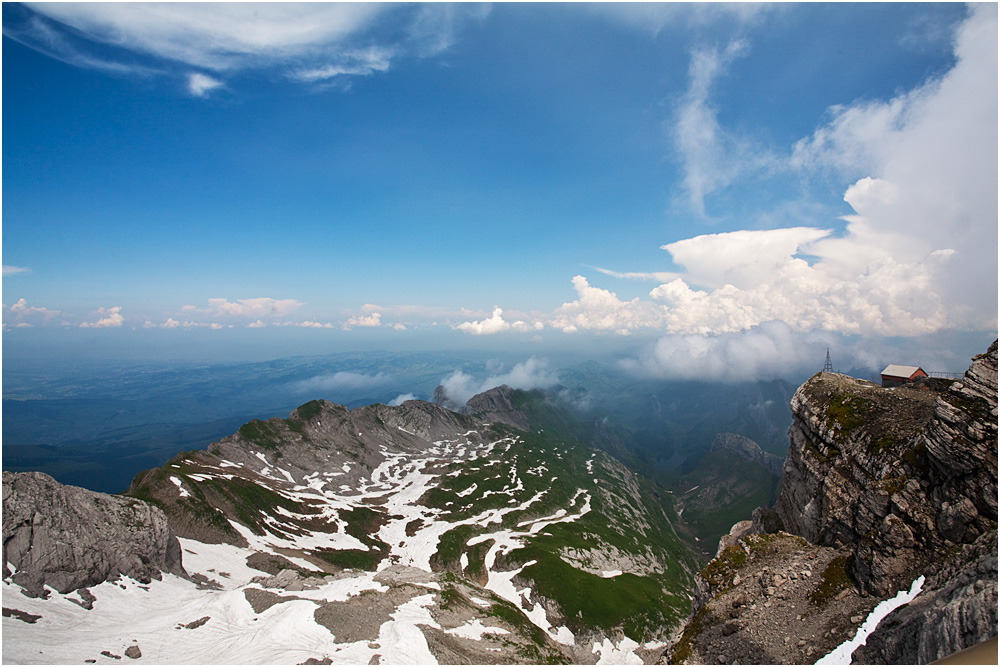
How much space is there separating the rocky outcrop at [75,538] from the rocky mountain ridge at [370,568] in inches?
95.9

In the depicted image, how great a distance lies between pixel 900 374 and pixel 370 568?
124861 mm

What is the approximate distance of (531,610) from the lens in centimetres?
9081

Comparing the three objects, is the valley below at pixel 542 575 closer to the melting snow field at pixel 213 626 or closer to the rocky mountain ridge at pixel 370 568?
the melting snow field at pixel 213 626

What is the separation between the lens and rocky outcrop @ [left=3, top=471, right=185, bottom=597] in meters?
48.4

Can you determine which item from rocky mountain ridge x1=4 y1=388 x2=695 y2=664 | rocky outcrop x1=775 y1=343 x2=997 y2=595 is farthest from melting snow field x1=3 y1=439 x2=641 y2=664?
rocky outcrop x1=775 y1=343 x2=997 y2=595

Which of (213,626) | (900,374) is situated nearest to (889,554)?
(213,626)

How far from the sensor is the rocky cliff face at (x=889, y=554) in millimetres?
21141

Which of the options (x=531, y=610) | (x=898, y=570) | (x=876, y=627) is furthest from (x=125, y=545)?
(x=898, y=570)

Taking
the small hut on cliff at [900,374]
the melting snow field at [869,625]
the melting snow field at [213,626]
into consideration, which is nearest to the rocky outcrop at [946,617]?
the melting snow field at [869,625]

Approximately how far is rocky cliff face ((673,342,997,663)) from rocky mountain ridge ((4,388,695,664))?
121 feet

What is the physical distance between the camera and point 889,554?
95.9 feet

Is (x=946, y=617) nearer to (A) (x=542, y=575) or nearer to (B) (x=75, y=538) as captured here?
(B) (x=75, y=538)

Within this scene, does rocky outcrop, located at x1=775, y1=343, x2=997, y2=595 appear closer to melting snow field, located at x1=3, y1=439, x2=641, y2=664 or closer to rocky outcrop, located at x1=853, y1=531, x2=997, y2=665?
rocky outcrop, located at x1=853, y1=531, x2=997, y2=665

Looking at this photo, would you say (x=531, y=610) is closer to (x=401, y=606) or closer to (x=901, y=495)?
(x=401, y=606)
